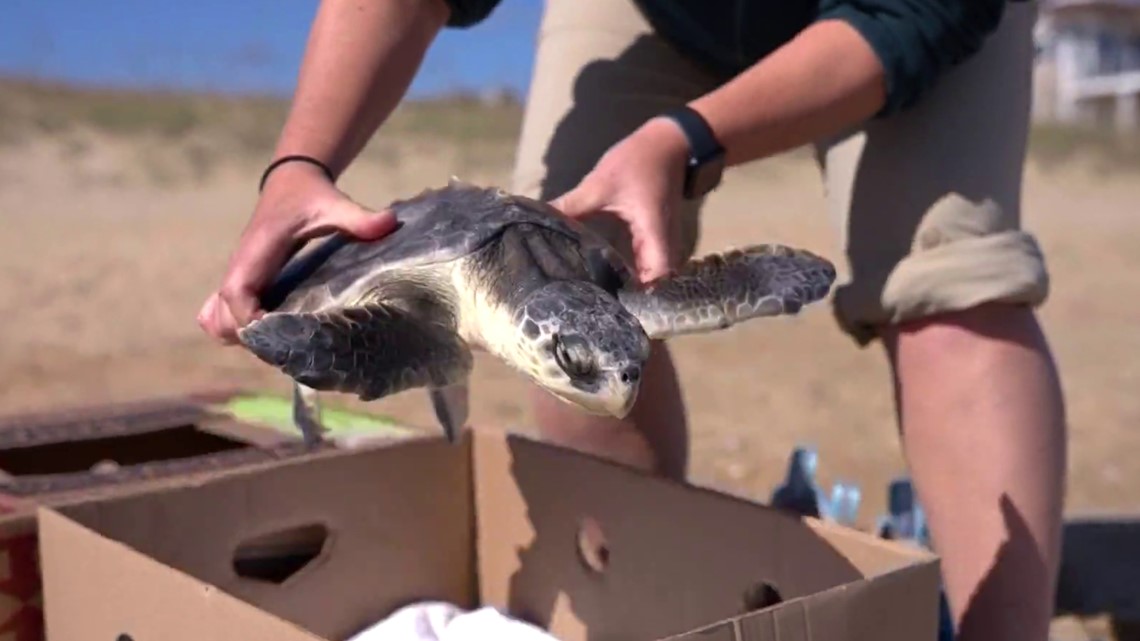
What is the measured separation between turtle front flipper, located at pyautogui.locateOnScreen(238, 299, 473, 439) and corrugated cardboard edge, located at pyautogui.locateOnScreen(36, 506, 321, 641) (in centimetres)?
14

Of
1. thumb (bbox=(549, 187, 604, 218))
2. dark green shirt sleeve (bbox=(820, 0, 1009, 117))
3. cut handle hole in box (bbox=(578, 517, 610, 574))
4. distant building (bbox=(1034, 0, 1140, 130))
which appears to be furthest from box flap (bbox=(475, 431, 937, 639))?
distant building (bbox=(1034, 0, 1140, 130))

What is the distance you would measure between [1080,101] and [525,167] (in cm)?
2110

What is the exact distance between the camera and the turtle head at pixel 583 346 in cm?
72

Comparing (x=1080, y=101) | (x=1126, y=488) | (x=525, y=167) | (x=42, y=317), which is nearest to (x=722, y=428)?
(x=1126, y=488)

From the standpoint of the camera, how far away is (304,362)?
0.73m

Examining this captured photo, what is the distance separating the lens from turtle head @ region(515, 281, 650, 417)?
0.72 m

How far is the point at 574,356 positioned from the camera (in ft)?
2.39

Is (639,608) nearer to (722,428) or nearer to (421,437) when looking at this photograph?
(421,437)

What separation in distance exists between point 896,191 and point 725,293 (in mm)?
337

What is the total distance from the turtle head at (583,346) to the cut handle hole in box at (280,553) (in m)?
0.47

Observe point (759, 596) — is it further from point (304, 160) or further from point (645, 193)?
point (304, 160)

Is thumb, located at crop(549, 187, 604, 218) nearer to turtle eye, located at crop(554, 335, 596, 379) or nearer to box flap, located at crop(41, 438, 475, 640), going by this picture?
turtle eye, located at crop(554, 335, 596, 379)

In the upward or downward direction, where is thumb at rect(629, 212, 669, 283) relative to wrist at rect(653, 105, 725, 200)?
downward

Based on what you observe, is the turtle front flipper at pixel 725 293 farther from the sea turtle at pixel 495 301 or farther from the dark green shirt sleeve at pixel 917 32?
the dark green shirt sleeve at pixel 917 32
